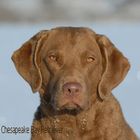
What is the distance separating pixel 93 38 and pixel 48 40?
629 mm

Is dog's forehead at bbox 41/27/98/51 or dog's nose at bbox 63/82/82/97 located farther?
dog's forehead at bbox 41/27/98/51

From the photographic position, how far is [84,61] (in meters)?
17.1

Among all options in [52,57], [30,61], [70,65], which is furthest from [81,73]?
[30,61]

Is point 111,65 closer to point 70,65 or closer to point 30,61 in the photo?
point 70,65

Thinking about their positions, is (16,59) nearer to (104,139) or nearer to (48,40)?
(48,40)

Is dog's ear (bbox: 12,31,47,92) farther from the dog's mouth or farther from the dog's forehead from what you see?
the dog's mouth

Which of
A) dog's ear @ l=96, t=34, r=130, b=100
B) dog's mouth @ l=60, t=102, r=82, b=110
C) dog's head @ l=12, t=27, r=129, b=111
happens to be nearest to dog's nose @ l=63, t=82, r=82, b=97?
dog's head @ l=12, t=27, r=129, b=111

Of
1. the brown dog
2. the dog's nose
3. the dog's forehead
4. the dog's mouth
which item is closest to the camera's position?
the dog's nose

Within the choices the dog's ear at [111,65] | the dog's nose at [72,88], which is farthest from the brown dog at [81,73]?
the dog's nose at [72,88]

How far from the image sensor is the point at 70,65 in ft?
55.7

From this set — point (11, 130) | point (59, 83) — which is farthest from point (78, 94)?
point (11, 130)

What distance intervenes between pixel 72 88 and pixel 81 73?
377mm

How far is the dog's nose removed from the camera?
1658cm

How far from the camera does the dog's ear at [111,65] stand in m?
17.2
